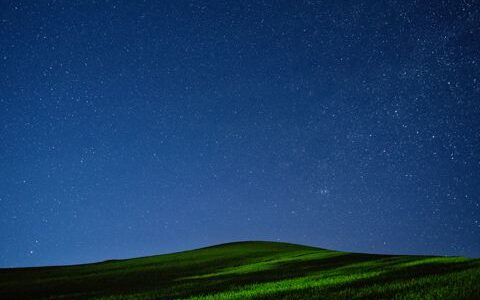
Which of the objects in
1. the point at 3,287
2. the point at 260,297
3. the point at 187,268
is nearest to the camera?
the point at 260,297

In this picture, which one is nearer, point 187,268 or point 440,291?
point 440,291

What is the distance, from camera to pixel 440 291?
10.6 metres

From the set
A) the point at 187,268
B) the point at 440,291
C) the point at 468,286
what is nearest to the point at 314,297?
the point at 440,291

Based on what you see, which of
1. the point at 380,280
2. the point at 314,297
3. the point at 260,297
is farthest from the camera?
the point at 380,280

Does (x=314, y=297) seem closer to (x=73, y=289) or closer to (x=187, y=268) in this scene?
(x=73, y=289)

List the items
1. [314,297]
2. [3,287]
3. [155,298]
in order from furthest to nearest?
[3,287], [155,298], [314,297]

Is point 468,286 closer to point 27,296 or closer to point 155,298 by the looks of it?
A: point 155,298

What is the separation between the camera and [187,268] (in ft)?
112

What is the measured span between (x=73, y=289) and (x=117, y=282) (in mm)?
2870

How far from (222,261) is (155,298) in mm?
22255

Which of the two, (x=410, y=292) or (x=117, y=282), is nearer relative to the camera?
(x=410, y=292)

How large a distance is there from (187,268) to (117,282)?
25.9 feet

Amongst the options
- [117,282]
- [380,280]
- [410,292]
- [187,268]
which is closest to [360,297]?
[410,292]

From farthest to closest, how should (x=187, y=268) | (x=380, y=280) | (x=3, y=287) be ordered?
(x=187, y=268) → (x=3, y=287) → (x=380, y=280)
